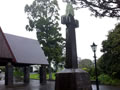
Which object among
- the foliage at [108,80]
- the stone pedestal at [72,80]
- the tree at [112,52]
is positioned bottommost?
the foliage at [108,80]

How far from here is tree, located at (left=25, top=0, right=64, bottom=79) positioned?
25.3m

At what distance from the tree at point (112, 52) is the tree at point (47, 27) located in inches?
319

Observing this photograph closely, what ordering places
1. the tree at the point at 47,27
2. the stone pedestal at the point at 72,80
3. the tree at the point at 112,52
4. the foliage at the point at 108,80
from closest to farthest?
the stone pedestal at the point at 72,80
the tree at the point at 112,52
the foliage at the point at 108,80
the tree at the point at 47,27

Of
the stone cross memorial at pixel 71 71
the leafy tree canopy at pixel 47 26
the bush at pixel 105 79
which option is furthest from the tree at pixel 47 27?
the stone cross memorial at pixel 71 71

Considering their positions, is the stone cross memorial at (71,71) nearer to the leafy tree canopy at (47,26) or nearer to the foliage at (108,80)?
the foliage at (108,80)

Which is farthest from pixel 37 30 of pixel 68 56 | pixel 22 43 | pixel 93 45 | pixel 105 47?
pixel 68 56

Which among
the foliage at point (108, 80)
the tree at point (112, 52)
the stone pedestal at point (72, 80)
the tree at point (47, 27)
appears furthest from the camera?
the tree at point (47, 27)

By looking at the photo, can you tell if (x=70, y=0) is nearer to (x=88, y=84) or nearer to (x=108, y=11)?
(x=108, y=11)

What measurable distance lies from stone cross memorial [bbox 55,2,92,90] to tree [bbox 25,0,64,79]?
15.8 metres

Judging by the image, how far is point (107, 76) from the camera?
1950 cm

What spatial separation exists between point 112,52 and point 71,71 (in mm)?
10629

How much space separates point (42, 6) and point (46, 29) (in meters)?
4.08

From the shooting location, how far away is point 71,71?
26.7 ft

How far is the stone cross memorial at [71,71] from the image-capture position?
7824 mm
